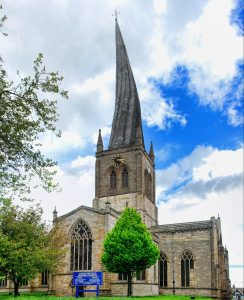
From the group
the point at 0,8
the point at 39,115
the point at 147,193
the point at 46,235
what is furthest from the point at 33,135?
the point at 147,193

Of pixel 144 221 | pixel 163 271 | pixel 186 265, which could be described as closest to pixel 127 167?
pixel 144 221

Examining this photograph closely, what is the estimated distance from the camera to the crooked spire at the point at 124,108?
61.2 m

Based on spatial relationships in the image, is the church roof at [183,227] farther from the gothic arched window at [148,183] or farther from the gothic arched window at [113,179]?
the gothic arched window at [113,179]

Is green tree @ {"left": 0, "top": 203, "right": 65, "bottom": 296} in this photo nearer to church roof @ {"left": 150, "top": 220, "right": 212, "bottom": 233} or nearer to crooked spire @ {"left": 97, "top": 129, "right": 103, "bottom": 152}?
church roof @ {"left": 150, "top": 220, "right": 212, "bottom": 233}

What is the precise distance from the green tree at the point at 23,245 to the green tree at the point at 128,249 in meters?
4.98

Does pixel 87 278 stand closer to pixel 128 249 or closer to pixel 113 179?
pixel 128 249

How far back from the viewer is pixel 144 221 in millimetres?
54031

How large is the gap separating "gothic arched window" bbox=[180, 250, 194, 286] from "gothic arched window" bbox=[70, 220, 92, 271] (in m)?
13.7

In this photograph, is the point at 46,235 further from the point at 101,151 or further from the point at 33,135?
the point at 101,151

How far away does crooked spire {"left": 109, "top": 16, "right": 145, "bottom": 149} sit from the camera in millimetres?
61219

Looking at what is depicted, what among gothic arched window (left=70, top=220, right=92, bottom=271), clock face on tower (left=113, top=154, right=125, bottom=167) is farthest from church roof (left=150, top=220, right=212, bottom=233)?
gothic arched window (left=70, top=220, right=92, bottom=271)

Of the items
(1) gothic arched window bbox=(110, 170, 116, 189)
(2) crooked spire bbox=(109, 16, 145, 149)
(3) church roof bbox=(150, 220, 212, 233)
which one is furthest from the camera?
(2) crooked spire bbox=(109, 16, 145, 149)

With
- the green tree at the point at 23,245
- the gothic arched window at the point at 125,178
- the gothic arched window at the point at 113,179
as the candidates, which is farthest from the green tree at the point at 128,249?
the gothic arched window at the point at 113,179

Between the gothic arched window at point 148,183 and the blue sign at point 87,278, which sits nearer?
the blue sign at point 87,278
